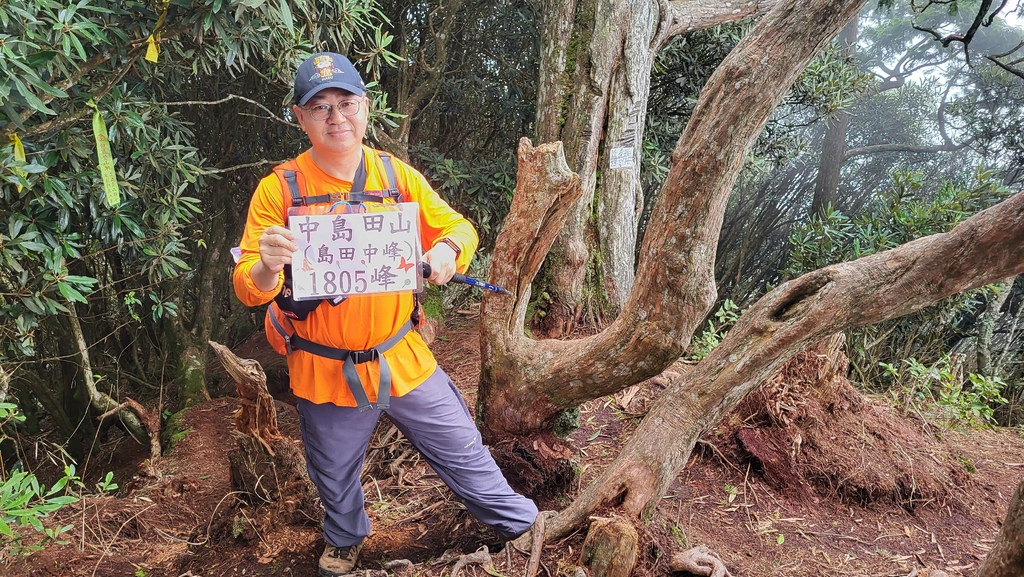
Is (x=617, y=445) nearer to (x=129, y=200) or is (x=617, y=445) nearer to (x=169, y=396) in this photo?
(x=129, y=200)

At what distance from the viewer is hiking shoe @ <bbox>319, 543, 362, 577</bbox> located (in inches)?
112

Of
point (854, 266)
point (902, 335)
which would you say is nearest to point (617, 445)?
point (854, 266)

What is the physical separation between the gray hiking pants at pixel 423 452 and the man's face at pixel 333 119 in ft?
3.21

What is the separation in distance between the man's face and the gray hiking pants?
98 centimetres

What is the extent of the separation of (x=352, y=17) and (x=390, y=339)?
2010mm

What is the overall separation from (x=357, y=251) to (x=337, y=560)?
1.50m

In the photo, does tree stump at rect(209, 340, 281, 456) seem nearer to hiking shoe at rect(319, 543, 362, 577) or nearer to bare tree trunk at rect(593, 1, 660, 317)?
Answer: hiking shoe at rect(319, 543, 362, 577)

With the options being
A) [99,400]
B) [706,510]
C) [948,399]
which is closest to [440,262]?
[706,510]

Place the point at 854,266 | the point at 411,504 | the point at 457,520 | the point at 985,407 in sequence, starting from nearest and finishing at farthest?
the point at 854,266 → the point at 457,520 → the point at 411,504 → the point at 985,407

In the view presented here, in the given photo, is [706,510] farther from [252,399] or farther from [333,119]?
[333,119]

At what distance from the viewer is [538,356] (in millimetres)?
3127

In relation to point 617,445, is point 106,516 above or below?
below

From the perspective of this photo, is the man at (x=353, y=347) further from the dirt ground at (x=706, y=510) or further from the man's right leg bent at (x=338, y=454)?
the dirt ground at (x=706, y=510)

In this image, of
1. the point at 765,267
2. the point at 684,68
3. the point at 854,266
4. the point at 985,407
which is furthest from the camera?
the point at 765,267
